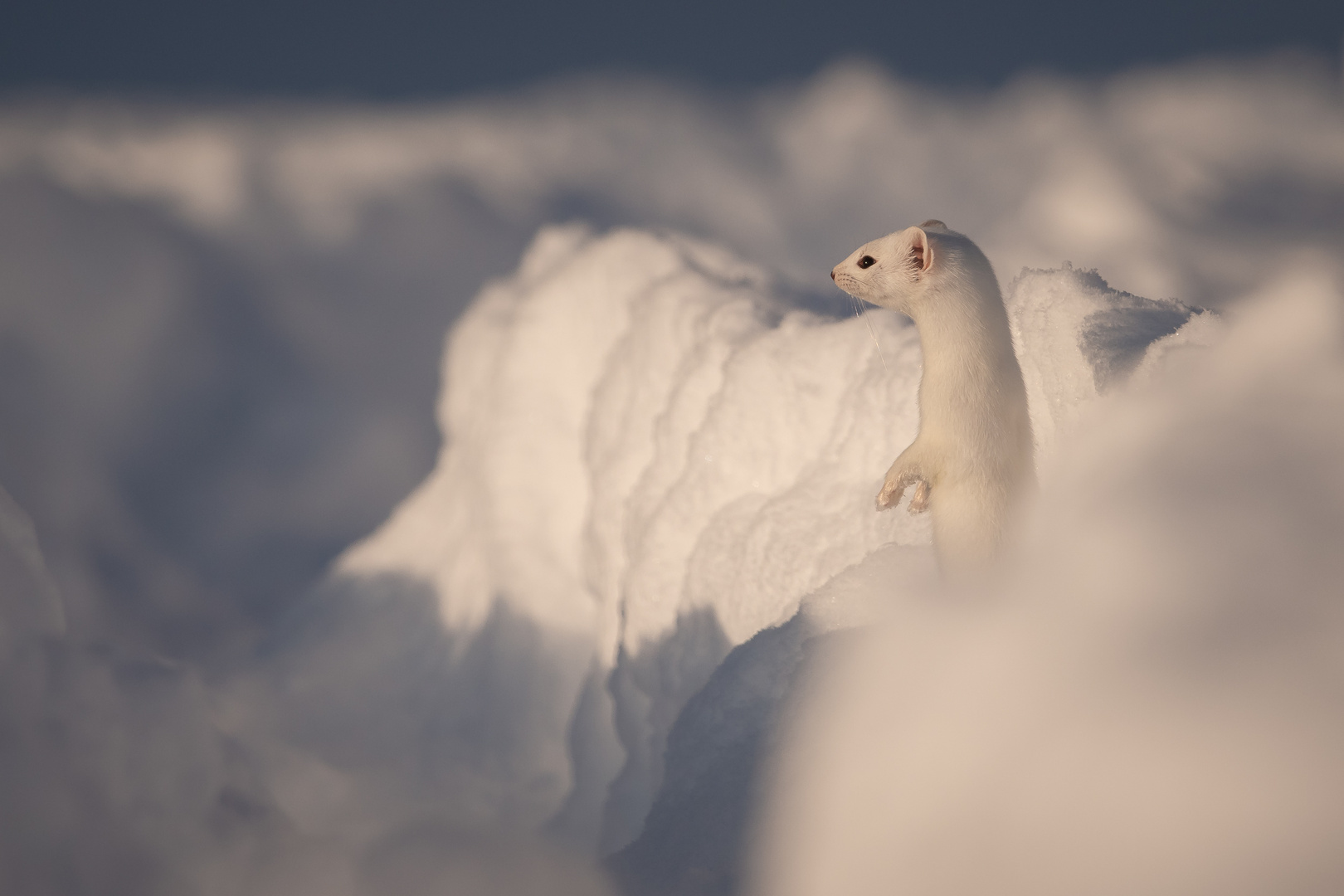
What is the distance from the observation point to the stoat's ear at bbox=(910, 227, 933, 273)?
1.64 meters

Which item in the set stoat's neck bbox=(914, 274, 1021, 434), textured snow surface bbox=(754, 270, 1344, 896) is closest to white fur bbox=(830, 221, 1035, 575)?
stoat's neck bbox=(914, 274, 1021, 434)

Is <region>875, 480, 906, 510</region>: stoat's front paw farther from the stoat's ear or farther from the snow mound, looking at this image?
the stoat's ear

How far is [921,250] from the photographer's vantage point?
1.67 meters

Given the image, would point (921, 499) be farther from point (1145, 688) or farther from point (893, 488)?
point (1145, 688)

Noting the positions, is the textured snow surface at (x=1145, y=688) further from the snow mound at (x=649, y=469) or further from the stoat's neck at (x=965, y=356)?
the snow mound at (x=649, y=469)

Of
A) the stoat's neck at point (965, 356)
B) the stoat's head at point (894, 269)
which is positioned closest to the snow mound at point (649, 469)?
the stoat's neck at point (965, 356)

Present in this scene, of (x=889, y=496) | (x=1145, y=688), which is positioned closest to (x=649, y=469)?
(x=889, y=496)

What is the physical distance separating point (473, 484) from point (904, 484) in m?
2.43

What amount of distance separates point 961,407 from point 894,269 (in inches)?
11.8

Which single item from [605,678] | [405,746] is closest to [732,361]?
[605,678]

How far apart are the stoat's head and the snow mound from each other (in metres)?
0.37

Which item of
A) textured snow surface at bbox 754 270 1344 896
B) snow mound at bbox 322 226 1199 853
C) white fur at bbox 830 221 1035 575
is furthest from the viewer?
snow mound at bbox 322 226 1199 853

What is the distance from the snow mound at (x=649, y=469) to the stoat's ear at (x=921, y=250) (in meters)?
0.38

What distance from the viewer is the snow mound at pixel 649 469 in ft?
7.36
